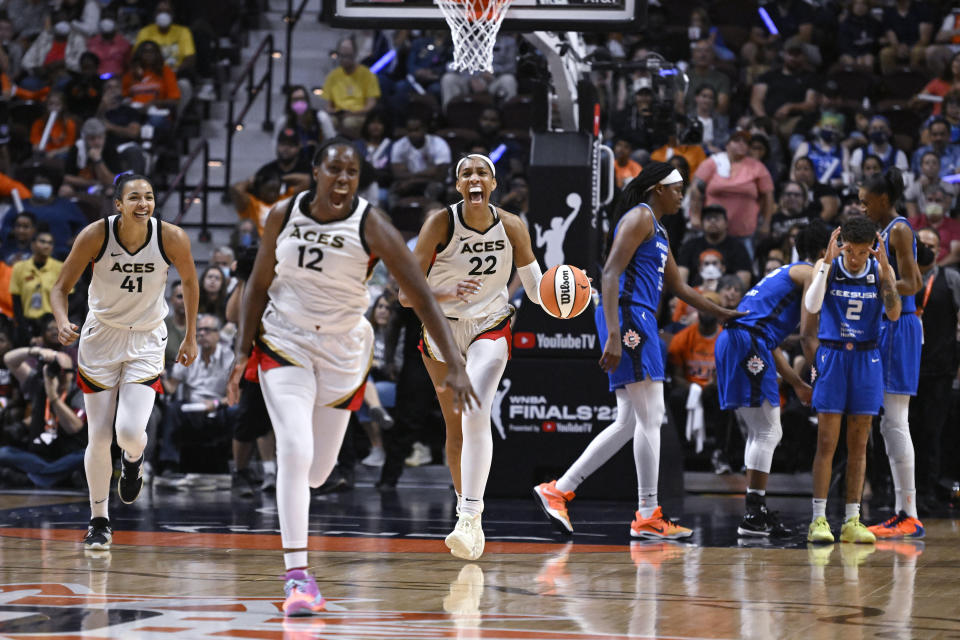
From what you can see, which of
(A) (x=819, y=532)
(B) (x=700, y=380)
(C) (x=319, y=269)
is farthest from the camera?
(B) (x=700, y=380)

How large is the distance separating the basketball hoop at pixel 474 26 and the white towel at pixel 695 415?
3510 millimetres

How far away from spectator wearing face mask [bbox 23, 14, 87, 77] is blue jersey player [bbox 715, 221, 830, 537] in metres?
11.9

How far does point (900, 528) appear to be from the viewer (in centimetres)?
795

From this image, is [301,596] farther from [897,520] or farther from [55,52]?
[55,52]

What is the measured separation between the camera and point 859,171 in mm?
13320

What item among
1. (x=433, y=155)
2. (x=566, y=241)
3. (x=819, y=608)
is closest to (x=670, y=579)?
(x=819, y=608)

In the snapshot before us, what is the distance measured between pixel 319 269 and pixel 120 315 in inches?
100

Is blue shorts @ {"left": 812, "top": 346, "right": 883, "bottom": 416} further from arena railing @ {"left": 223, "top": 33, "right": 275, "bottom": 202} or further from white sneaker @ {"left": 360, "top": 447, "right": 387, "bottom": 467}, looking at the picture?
arena railing @ {"left": 223, "top": 33, "right": 275, "bottom": 202}

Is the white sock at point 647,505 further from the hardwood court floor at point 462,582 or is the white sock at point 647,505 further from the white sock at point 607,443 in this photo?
the white sock at point 607,443

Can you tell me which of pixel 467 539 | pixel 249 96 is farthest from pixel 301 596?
pixel 249 96

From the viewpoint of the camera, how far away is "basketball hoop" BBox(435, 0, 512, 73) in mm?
8820

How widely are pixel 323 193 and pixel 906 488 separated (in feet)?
15.0

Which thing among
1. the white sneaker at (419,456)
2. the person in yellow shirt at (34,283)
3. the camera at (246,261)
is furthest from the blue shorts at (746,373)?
the person in yellow shirt at (34,283)

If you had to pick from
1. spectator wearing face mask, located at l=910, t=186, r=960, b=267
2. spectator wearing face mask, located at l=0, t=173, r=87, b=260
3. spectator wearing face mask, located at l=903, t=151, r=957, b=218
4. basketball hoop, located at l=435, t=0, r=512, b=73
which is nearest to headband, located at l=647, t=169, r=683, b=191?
basketball hoop, located at l=435, t=0, r=512, b=73
